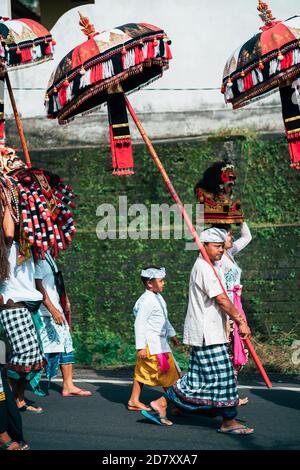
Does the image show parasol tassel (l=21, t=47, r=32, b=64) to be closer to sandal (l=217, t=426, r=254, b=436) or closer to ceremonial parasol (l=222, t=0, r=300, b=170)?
ceremonial parasol (l=222, t=0, r=300, b=170)

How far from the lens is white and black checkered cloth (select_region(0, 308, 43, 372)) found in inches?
305

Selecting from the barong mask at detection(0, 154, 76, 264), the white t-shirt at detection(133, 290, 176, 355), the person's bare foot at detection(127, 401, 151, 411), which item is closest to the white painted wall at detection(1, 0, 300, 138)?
the barong mask at detection(0, 154, 76, 264)

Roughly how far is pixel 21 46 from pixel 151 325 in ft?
10.7

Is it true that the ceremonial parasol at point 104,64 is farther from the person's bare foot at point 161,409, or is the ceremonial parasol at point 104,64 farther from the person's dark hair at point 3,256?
the person's dark hair at point 3,256

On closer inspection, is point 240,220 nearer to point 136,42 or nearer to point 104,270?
point 136,42

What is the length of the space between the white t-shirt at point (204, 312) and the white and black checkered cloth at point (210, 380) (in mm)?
96

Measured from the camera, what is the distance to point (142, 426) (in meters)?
7.79

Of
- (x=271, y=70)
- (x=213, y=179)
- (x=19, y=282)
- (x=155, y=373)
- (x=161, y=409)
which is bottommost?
(x=161, y=409)

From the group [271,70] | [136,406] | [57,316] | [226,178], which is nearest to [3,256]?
[57,316]

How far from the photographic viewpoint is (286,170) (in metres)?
12.4

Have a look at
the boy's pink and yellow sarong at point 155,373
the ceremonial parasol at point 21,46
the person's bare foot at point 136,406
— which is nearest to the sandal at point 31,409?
the person's bare foot at point 136,406

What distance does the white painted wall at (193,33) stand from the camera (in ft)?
47.5

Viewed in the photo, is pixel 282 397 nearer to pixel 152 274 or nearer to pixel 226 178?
pixel 152 274

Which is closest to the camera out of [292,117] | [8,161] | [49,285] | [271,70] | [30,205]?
[30,205]
